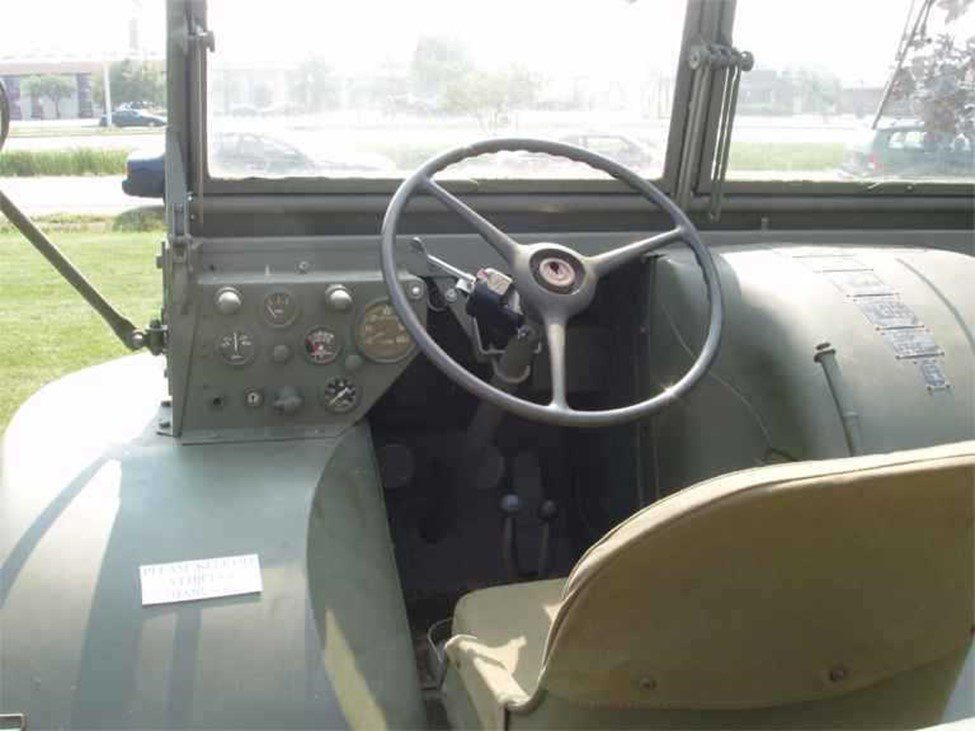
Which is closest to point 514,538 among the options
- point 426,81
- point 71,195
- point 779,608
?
point 426,81

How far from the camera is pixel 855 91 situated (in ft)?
9.23

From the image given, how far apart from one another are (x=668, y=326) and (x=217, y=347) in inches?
39.8

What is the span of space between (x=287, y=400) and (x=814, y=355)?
1.07 metres

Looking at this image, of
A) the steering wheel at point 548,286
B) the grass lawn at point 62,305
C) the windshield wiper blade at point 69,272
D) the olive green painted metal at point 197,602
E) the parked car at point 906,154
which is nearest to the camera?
the olive green painted metal at point 197,602

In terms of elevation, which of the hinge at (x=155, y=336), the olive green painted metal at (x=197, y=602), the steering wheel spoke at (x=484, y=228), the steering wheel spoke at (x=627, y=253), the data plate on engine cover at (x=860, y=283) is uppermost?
the steering wheel spoke at (x=484, y=228)

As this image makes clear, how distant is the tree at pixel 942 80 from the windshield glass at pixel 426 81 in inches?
25.9

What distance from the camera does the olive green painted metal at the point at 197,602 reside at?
172cm

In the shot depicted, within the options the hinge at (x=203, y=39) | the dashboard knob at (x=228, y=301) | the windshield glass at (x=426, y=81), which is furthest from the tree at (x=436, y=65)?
the dashboard knob at (x=228, y=301)

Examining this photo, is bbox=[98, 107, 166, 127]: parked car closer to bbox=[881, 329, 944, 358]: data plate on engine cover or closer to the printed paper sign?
the printed paper sign

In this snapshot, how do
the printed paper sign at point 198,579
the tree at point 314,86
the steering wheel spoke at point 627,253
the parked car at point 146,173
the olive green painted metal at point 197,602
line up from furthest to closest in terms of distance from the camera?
1. the parked car at point 146,173
2. the tree at point 314,86
3. the steering wheel spoke at point 627,253
4. the printed paper sign at point 198,579
5. the olive green painted metal at point 197,602

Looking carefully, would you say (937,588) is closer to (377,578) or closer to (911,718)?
(911,718)

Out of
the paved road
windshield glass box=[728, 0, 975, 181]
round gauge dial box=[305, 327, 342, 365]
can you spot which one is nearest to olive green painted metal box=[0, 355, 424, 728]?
round gauge dial box=[305, 327, 342, 365]

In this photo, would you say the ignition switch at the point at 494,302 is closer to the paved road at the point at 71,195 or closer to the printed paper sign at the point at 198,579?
the printed paper sign at the point at 198,579

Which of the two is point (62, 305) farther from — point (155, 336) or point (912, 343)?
point (912, 343)
